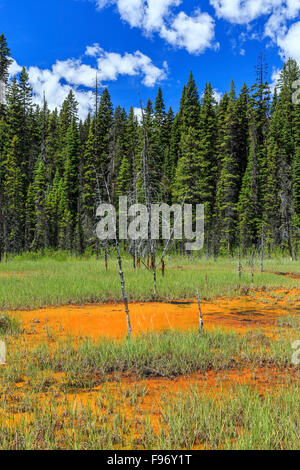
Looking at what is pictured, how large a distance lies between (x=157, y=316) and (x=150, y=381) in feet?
15.8

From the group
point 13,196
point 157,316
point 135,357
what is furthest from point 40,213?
point 135,357

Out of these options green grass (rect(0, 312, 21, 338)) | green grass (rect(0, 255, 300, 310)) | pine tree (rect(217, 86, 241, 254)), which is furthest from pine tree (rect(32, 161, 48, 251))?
green grass (rect(0, 312, 21, 338))

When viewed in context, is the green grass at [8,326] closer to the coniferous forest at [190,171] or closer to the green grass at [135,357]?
the green grass at [135,357]

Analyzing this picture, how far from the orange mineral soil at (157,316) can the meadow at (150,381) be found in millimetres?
52

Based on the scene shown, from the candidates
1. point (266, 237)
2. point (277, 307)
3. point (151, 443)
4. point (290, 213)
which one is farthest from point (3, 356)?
point (290, 213)

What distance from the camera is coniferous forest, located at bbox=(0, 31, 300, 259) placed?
35094 millimetres

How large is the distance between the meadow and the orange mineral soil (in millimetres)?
52

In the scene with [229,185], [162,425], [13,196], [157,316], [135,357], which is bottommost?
[157,316]

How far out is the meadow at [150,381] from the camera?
3291mm

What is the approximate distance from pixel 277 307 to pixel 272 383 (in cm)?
735

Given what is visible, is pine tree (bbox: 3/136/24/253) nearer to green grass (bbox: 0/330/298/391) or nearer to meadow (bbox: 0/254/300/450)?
meadow (bbox: 0/254/300/450)

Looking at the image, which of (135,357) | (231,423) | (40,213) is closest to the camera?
(231,423)

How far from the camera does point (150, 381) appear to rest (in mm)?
5121

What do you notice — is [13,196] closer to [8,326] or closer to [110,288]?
[110,288]
